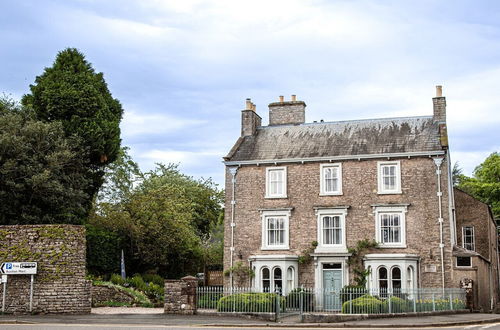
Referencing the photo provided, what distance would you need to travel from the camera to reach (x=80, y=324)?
2192 centimetres

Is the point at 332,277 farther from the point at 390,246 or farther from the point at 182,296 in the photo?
the point at 182,296

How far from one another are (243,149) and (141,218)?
316 inches

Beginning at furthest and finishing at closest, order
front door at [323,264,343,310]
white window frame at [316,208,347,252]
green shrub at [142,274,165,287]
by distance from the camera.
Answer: green shrub at [142,274,165,287] < white window frame at [316,208,347,252] < front door at [323,264,343,310]

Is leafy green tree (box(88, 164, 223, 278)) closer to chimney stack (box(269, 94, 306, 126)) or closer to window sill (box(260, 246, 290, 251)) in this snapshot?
window sill (box(260, 246, 290, 251))

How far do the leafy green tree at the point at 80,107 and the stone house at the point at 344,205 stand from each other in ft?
27.0

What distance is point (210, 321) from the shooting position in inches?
933

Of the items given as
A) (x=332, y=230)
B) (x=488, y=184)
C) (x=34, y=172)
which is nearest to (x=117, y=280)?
(x=34, y=172)

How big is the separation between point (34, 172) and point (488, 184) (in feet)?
135

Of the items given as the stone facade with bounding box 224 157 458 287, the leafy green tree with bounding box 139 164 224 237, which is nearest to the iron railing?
the stone facade with bounding box 224 157 458 287

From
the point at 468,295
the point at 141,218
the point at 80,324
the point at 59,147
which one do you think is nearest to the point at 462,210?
the point at 468,295

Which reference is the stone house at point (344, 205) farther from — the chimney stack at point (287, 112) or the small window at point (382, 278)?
the chimney stack at point (287, 112)

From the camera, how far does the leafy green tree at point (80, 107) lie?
39000 mm

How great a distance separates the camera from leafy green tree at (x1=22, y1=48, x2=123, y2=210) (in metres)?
39.0

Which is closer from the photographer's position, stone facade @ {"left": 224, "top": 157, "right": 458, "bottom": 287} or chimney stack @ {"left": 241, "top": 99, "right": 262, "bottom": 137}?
stone facade @ {"left": 224, "top": 157, "right": 458, "bottom": 287}
